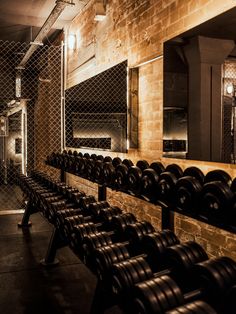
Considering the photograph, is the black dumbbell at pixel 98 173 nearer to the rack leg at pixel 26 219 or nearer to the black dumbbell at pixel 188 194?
the black dumbbell at pixel 188 194

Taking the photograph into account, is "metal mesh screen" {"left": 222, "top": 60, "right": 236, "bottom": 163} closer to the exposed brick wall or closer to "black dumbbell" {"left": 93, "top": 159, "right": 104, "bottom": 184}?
the exposed brick wall

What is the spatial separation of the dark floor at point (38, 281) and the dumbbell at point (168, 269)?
71cm

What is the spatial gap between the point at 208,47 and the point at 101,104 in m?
2.14

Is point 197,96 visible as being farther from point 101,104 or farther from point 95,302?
point 101,104

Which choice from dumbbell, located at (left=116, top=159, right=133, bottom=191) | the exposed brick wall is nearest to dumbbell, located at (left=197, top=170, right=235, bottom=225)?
the exposed brick wall

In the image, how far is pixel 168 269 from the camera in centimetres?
178

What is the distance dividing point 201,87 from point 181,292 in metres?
1.41

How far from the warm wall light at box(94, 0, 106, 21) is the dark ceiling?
1.89ft

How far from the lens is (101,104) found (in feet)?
13.9

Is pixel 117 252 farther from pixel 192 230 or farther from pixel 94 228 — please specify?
pixel 192 230

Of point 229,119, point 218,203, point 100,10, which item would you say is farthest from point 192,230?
point 100,10

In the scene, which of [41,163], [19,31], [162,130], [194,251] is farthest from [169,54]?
[41,163]

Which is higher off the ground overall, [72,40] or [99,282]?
[72,40]

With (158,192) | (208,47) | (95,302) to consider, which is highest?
(208,47)
